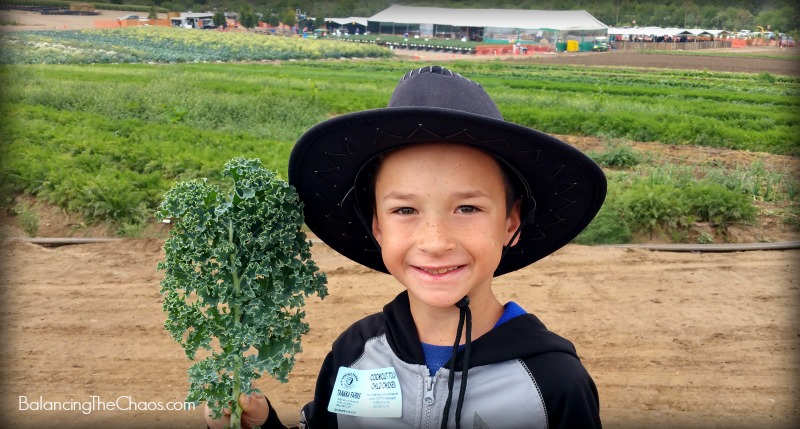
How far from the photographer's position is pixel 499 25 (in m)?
47.8

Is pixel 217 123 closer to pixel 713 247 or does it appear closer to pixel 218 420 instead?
pixel 713 247

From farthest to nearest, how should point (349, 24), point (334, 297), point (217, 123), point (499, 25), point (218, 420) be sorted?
point (499, 25) < point (349, 24) < point (217, 123) < point (334, 297) < point (218, 420)

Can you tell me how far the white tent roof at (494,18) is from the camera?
39406mm

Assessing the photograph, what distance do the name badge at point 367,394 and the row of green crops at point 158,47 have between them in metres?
19.0

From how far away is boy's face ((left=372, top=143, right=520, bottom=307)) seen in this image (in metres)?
1.50

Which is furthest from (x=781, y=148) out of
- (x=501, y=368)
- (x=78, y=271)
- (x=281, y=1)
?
(x=281, y=1)

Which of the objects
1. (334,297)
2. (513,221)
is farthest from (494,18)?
(513,221)

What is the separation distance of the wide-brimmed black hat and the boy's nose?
0.17m

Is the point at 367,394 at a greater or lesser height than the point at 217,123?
greater

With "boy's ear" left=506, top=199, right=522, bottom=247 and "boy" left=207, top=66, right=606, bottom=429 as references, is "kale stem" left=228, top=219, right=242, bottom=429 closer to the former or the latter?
"boy" left=207, top=66, right=606, bottom=429

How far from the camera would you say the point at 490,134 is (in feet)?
4.76

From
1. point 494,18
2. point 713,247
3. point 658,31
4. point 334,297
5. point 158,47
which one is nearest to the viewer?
point 334,297

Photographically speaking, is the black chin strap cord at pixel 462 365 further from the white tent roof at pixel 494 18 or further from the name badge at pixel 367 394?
the white tent roof at pixel 494 18

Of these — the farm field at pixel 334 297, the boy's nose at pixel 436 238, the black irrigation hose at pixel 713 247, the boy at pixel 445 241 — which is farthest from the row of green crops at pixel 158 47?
the boy's nose at pixel 436 238
